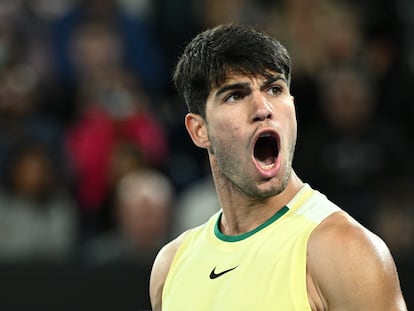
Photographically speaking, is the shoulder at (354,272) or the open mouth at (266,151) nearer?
the shoulder at (354,272)

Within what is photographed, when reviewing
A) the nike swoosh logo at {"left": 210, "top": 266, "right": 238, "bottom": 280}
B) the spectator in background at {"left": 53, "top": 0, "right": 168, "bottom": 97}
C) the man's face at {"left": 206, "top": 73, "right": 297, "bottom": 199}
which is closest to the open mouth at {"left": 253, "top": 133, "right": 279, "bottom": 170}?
the man's face at {"left": 206, "top": 73, "right": 297, "bottom": 199}

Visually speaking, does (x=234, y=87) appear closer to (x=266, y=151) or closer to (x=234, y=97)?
(x=234, y=97)

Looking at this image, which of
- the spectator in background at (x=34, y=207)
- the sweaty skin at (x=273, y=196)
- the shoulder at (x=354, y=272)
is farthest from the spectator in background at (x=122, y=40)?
the shoulder at (x=354, y=272)

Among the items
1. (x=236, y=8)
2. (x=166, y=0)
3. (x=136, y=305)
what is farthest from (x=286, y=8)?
(x=136, y=305)

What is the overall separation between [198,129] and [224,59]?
31cm

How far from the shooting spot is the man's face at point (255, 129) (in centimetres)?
330

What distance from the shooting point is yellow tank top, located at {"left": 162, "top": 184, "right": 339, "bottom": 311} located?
3129mm

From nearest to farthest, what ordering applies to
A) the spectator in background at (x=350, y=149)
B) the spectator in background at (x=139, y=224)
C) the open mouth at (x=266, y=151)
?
the open mouth at (x=266, y=151), the spectator in background at (x=139, y=224), the spectator in background at (x=350, y=149)

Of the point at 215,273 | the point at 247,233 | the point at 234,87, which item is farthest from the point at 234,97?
the point at 215,273

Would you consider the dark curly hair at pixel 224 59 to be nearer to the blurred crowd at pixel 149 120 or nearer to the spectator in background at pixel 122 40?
the blurred crowd at pixel 149 120

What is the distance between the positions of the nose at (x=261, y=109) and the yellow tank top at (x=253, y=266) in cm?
33

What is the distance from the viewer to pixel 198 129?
356 cm

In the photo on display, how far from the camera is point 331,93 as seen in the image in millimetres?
7281

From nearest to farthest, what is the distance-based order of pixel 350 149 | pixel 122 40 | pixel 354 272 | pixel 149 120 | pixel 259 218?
pixel 354 272, pixel 259 218, pixel 350 149, pixel 149 120, pixel 122 40
